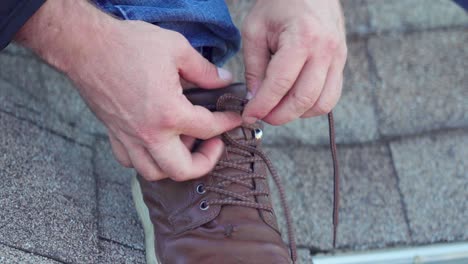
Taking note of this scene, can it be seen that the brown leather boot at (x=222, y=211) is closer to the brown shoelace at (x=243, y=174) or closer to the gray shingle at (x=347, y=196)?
the brown shoelace at (x=243, y=174)

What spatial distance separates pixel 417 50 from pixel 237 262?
774 millimetres

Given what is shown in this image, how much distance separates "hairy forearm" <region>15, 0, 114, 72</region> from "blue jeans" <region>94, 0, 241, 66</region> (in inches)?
1.6


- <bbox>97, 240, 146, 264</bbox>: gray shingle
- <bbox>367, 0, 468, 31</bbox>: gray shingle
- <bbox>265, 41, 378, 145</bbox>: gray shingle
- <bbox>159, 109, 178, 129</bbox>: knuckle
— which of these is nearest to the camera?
<bbox>159, 109, 178, 129</bbox>: knuckle

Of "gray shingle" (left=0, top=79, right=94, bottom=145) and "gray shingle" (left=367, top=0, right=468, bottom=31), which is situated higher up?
"gray shingle" (left=0, top=79, right=94, bottom=145)

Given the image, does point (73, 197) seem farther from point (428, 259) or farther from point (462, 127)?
point (462, 127)

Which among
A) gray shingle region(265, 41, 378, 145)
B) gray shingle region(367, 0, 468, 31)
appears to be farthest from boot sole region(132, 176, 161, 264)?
gray shingle region(367, 0, 468, 31)

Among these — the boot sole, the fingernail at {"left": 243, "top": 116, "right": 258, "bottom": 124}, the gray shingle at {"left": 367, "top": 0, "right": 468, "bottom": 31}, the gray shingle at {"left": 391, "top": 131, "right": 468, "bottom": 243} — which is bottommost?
the gray shingle at {"left": 391, "top": 131, "right": 468, "bottom": 243}

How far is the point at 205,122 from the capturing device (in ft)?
2.83

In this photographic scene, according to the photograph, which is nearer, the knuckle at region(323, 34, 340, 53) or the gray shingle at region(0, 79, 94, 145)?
the knuckle at region(323, 34, 340, 53)

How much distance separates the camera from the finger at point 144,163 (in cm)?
87

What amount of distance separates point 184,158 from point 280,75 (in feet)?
0.53

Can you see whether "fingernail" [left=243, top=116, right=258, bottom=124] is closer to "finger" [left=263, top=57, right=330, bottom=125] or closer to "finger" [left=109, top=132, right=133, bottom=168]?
"finger" [left=263, top=57, right=330, bottom=125]

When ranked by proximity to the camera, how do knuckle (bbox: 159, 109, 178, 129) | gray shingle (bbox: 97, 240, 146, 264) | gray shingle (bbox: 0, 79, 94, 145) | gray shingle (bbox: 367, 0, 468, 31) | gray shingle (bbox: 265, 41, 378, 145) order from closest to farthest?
knuckle (bbox: 159, 109, 178, 129), gray shingle (bbox: 97, 240, 146, 264), gray shingle (bbox: 0, 79, 94, 145), gray shingle (bbox: 265, 41, 378, 145), gray shingle (bbox: 367, 0, 468, 31)

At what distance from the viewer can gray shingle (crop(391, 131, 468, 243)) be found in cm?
114
